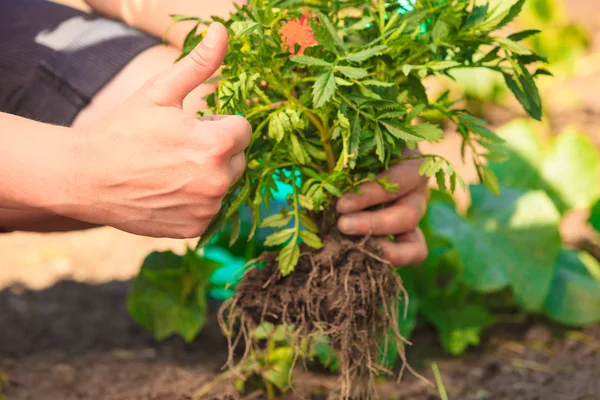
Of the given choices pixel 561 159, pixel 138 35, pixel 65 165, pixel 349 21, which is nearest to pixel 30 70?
pixel 138 35

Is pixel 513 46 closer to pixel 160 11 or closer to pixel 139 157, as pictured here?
pixel 139 157

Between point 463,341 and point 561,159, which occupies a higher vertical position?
point 561,159

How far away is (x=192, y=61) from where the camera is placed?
1.05 metres

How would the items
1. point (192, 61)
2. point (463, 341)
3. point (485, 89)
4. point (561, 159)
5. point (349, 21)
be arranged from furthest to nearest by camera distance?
1. point (485, 89)
2. point (561, 159)
3. point (463, 341)
4. point (349, 21)
5. point (192, 61)

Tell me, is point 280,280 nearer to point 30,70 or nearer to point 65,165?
point 65,165

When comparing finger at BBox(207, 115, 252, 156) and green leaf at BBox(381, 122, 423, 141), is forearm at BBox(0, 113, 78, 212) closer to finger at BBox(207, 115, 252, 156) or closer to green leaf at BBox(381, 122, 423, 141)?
finger at BBox(207, 115, 252, 156)

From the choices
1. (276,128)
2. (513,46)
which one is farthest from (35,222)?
(513,46)

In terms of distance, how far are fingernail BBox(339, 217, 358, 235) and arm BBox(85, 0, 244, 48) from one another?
0.59m

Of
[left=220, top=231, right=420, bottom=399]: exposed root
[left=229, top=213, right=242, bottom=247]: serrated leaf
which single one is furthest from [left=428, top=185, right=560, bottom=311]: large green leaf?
[left=229, top=213, right=242, bottom=247]: serrated leaf

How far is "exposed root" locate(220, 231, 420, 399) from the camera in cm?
125

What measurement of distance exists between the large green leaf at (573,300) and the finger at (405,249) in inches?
25.5

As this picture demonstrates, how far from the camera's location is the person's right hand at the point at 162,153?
3.43 ft

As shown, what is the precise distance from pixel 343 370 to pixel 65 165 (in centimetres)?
61

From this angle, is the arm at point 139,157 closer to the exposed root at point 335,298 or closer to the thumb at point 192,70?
the thumb at point 192,70
